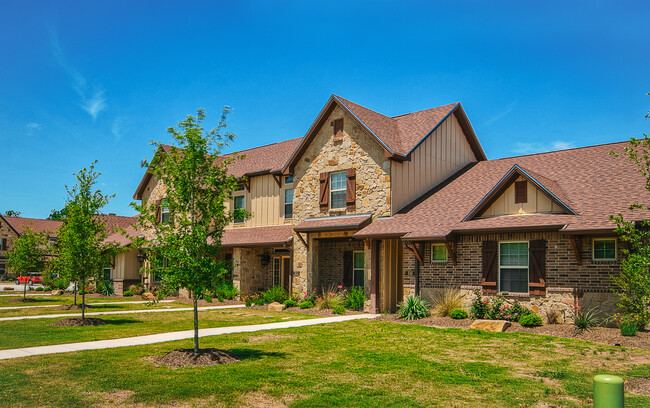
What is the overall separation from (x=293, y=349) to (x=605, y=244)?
10.1 meters

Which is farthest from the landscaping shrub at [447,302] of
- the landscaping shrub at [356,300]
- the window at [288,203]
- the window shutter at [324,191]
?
the window at [288,203]

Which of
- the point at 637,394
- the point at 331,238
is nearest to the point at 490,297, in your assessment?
the point at 331,238

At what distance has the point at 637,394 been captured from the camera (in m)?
8.60

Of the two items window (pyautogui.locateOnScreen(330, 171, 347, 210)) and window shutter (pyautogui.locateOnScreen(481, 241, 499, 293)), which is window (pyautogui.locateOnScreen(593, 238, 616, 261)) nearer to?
window shutter (pyautogui.locateOnScreen(481, 241, 499, 293))

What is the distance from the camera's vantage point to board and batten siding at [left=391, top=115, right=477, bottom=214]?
22.7 m

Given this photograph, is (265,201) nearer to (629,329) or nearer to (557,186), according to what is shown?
(557,186)

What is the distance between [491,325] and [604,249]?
4.08 meters

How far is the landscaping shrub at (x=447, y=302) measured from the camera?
18781mm

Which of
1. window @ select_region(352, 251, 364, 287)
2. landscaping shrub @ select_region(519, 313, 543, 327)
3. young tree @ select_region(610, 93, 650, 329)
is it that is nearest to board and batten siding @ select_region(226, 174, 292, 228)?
window @ select_region(352, 251, 364, 287)

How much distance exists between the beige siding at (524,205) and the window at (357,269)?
747 cm

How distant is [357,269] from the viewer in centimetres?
2533

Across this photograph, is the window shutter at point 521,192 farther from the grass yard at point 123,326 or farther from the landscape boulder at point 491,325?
the grass yard at point 123,326

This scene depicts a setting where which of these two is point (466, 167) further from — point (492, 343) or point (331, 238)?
point (492, 343)

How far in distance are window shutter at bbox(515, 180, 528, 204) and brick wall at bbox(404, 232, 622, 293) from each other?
1.27 meters
